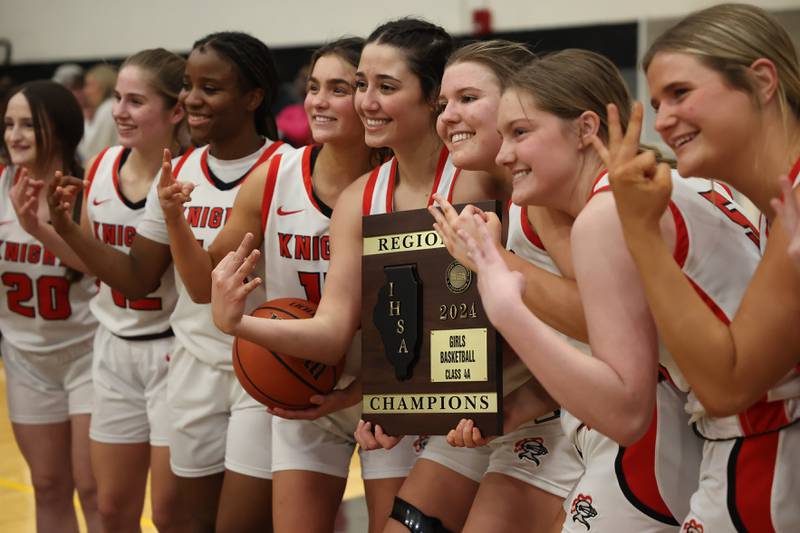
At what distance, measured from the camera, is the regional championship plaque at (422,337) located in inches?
110

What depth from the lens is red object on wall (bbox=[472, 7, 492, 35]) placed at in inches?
429

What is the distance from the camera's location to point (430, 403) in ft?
9.53

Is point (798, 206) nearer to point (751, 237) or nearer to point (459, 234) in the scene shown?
point (751, 237)

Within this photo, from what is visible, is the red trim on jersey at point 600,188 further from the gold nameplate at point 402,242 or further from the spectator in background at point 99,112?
the spectator in background at point 99,112

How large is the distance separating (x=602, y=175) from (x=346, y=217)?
3.35 feet

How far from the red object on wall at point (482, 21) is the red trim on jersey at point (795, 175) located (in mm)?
9011

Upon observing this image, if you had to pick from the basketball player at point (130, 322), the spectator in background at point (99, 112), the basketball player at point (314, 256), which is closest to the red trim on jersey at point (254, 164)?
the basketball player at point (314, 256)

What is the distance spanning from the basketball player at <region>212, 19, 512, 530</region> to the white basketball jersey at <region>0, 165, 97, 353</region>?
168 centimetres

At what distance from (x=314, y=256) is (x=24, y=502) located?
3197 mm

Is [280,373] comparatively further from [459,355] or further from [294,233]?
[459,355]

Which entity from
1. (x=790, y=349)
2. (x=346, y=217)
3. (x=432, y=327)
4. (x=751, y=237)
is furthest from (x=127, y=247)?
(x=790, y=349)

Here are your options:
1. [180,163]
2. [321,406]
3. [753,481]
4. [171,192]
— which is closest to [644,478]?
[753,481]

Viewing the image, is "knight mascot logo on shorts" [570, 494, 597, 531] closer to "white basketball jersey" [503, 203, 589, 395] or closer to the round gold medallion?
"white basketball jersey" [503, 203, 589, 395]

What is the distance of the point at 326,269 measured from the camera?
3.59 m
